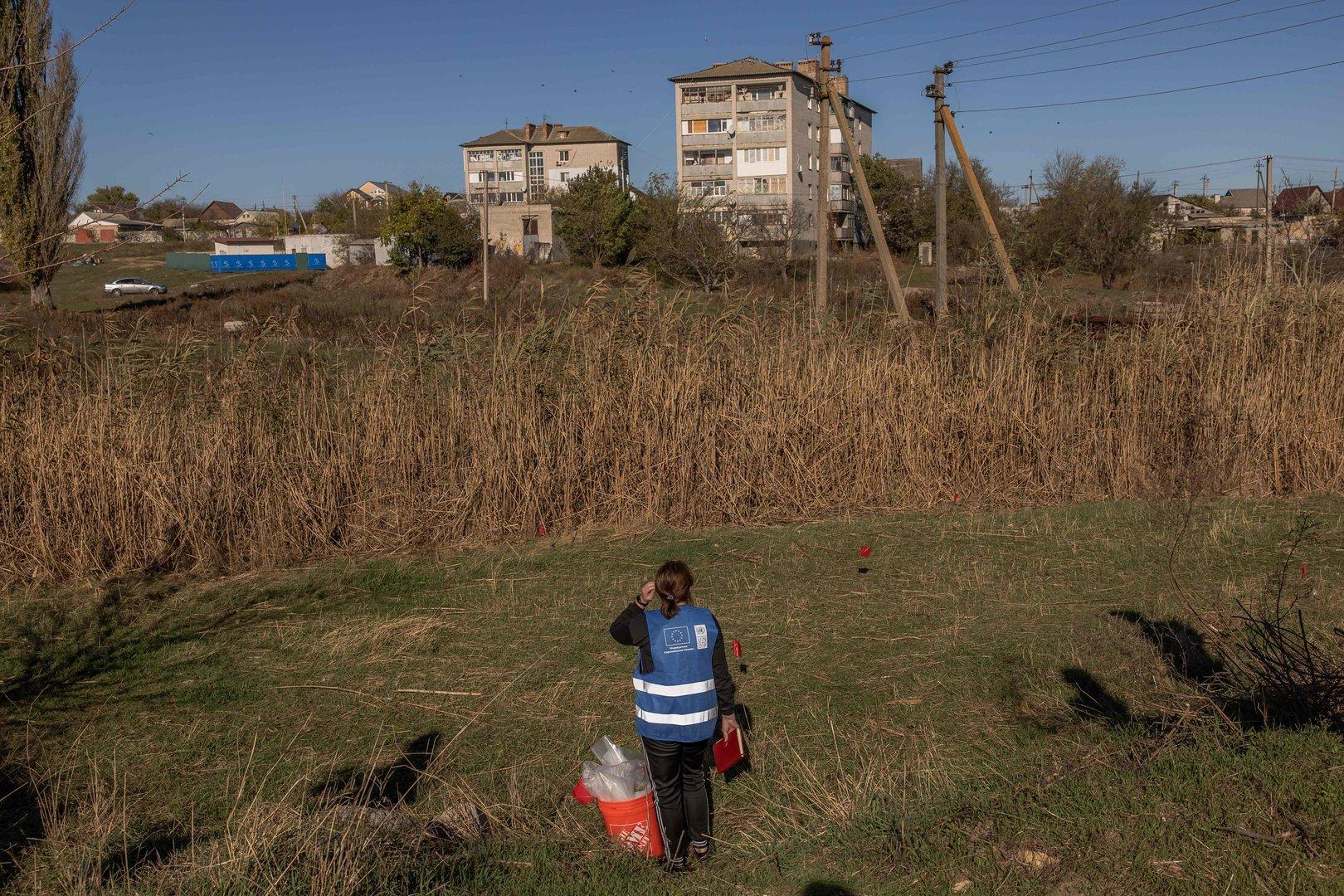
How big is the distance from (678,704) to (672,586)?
0.46 meters

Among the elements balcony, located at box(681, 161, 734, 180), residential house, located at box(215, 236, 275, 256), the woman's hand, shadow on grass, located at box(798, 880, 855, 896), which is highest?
balcony, located at box(681, 161, 734, 180)

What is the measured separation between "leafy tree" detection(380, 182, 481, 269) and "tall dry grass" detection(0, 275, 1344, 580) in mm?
48689

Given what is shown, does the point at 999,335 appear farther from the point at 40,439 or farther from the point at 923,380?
the point at 40,439

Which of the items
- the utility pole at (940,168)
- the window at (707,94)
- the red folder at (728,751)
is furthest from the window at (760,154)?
the red folder at (728,751)

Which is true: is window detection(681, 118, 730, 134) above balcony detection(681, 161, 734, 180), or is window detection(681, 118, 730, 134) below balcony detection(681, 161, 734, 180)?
above

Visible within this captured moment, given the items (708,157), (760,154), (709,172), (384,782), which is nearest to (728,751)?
(384,782)

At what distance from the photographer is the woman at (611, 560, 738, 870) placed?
4.44 metres

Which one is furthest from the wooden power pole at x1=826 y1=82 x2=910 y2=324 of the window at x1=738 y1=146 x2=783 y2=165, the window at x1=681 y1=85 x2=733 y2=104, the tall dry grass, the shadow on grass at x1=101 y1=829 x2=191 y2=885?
the window at x1=681 y1=85 x2=733 y2=104

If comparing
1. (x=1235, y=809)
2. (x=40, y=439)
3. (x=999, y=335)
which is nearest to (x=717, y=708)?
(x=1235, y=809)

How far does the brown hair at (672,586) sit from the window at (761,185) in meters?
69.5

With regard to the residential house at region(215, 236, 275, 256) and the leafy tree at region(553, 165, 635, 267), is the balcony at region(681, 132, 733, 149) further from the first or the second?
the residential house at region(215, 236, 275, 256)

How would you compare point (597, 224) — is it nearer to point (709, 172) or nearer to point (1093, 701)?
point (709, 172)

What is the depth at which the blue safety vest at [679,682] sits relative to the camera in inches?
174

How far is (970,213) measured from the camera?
51625 mm
